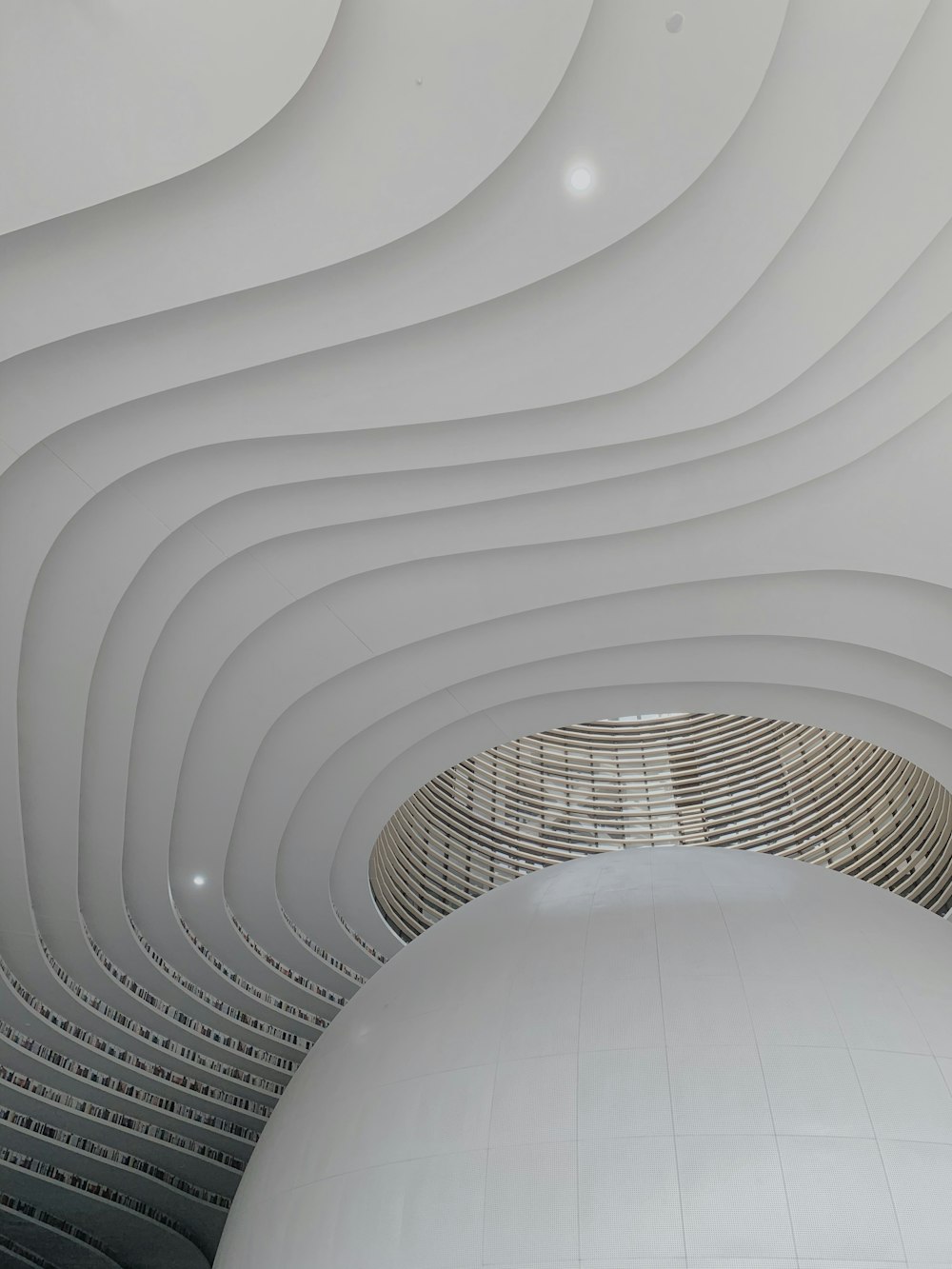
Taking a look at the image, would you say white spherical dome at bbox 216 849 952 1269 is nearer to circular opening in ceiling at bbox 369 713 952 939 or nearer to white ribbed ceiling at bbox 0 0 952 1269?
white ribbed ceiling at bbox 0 0 952 1269

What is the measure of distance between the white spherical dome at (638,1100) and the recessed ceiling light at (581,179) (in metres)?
5.55

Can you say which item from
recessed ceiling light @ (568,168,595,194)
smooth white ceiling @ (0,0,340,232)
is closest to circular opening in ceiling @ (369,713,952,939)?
recessed ceiling light @ (568,168,595,194)

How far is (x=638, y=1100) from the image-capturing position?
6.08m

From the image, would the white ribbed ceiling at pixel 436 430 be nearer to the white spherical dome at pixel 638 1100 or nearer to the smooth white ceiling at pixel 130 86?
the smooth white ceiling at pixel 130 86

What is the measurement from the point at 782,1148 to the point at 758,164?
639 centimetres

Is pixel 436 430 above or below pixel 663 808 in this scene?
above

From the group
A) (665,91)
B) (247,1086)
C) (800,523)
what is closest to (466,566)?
(800,523)

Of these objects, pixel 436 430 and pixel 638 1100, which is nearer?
pixel 638 1100

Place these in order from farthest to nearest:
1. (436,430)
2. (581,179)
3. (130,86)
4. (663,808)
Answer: (663,808) → (436,430) → (581,179) → (130,86)

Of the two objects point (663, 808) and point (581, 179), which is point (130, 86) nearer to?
point (581, 179)

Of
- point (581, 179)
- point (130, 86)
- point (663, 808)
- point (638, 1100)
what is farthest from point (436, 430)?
point (663, 808)

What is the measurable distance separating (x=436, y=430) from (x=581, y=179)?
8.26 ft

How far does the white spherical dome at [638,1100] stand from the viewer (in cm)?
554

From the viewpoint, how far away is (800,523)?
30.7 feet
